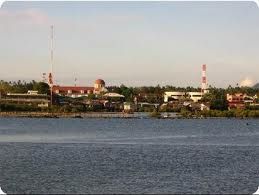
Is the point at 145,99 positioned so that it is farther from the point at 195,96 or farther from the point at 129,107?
the point at 129,107

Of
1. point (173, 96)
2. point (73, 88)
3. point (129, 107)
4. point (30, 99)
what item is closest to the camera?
point (30, 99)

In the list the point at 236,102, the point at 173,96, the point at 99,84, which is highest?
the point at 99,84

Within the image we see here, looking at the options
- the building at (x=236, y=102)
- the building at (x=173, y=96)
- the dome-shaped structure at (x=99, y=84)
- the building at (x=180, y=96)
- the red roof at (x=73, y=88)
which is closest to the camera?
the building at (x=236, y=102)

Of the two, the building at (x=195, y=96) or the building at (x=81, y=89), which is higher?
the building at (x=81, y=89)

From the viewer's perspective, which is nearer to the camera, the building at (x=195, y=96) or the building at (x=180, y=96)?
the building at (x=195, y=96)

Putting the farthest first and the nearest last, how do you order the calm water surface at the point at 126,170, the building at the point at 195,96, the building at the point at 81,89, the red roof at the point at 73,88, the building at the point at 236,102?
1. the red roof at the point at 73,88
2. the building at the point at 81,89
3. the building at the point at 195,96
4. the building at the point at 236,102
5. the calm water surface at the point at 126,170

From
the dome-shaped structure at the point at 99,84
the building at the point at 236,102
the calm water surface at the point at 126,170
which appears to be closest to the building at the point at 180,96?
the building at the point at 236,102

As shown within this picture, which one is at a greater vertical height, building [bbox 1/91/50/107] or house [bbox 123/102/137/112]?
building [bbox 1/91/50/107]

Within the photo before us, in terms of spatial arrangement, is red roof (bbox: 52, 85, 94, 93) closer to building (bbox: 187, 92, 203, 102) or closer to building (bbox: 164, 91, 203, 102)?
building (bbox: 164, 91, 203, 102)

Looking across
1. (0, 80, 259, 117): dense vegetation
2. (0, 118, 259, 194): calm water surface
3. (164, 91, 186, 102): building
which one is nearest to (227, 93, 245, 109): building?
(0, 80, 259, 117): dense vegetation

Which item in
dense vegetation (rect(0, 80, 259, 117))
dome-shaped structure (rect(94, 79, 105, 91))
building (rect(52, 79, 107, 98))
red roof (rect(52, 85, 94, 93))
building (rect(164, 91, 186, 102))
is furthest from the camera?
dome-shaped structure (rect(94, 79, 105, 91))

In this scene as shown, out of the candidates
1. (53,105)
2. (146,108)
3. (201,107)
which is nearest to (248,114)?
(201,107)

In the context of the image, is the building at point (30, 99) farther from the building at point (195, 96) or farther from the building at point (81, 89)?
the building at point (195, 96)

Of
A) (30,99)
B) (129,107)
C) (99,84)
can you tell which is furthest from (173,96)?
(30,99)
